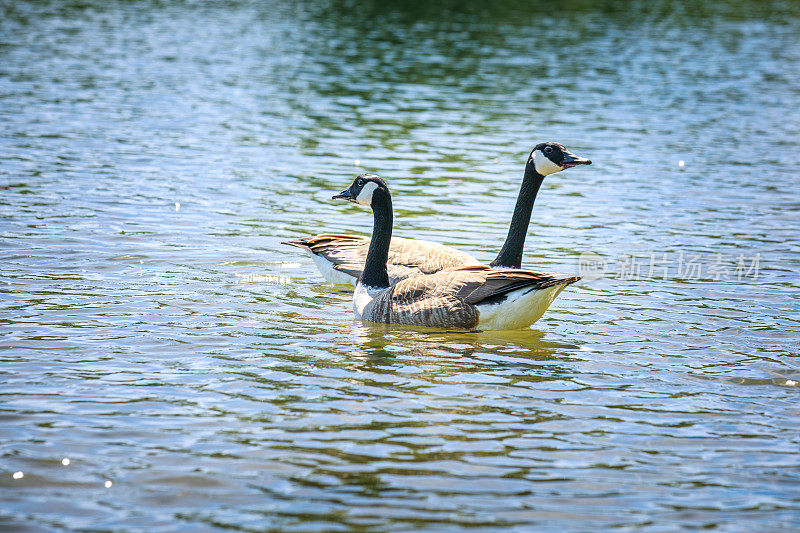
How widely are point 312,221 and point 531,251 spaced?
392 centimetres

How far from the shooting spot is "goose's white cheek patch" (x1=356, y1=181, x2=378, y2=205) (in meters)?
12.4

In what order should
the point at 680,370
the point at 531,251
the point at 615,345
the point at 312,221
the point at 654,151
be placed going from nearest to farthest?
the point at 680,370, the point at 615,345, the point at 531,251, the point at 312,221, the point at 654,151

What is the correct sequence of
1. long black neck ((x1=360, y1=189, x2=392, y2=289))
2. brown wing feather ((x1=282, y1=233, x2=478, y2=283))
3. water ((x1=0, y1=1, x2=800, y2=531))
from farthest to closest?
brown wing feather ((x1=282, y1=233, x2=478, y2=283)) < long black neck ((x1=360, y1=189, x2=392, y2=289)) < water ((x1=0, y1=1, x2=800, y2=531))

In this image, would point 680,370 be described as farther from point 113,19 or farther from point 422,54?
point 113,19

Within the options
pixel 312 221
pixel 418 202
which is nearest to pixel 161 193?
pixel 312 221

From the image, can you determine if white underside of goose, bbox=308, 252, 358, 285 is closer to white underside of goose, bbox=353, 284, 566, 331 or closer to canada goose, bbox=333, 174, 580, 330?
canada goose, bbox=333, 174, 580, 330

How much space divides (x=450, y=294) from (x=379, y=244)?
1466mm

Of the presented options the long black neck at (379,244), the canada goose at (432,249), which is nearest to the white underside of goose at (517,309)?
the canada goose at (432,249)

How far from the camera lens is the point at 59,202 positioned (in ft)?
56.5

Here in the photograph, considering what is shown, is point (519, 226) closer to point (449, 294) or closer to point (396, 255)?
point (396, 255)

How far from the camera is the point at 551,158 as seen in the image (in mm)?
12969

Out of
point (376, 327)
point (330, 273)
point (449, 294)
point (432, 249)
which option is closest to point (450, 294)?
point (449, 294)

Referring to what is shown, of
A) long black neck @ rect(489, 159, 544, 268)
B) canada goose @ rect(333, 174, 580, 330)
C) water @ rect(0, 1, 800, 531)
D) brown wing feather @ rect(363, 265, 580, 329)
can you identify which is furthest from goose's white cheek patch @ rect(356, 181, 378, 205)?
long black neck @ rect(489, 159, 544, 268)

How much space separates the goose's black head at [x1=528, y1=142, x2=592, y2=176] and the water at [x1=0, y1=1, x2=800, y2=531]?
71.2 inches
